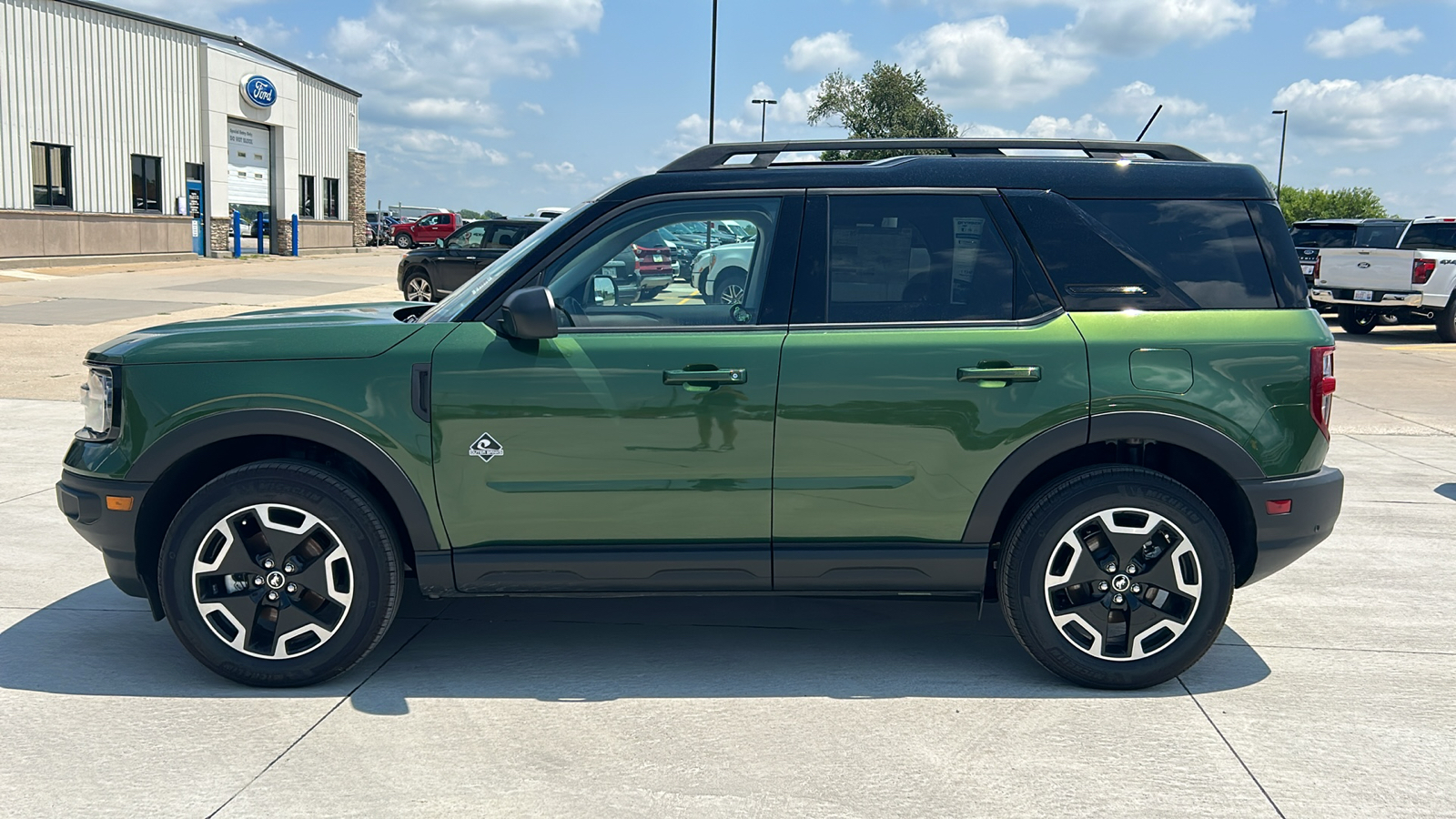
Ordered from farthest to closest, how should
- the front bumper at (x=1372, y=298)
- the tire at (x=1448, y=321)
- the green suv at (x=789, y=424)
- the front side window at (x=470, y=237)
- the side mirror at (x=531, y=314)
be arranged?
1. the front side window at (x=470, y=237)
2. the tire at (x=1448, y=321)
3. the front bumper at (x=1372, y=298)
4. the green suv at (x=789, y=424)
5. the side mirror at (x=531, y=314)

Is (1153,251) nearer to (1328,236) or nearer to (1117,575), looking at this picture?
(1117,575)

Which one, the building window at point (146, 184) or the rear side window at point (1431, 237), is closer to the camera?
the rear side window at point (1431, 237)

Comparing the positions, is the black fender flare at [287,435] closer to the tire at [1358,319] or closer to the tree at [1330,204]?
the tire at [1358,319]

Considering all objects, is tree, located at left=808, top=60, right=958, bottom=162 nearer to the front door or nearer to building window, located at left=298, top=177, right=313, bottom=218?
building window, located at left=298, top=177, right=313, bottom=218

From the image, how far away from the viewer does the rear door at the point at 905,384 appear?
4094mm

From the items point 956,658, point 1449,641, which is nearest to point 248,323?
point 956,658

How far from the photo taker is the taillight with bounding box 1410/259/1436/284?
19266 millimetres

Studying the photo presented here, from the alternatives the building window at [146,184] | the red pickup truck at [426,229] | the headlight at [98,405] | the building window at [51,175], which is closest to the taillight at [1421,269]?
the headlight at [98,405]

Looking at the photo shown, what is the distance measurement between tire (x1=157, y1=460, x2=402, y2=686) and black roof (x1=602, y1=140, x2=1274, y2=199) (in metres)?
1.45

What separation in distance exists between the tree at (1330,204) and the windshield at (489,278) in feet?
282

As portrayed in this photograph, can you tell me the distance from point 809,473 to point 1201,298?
1.52m

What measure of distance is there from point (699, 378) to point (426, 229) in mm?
50622

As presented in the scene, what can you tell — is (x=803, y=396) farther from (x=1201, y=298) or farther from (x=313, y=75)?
(x=313, y=75)

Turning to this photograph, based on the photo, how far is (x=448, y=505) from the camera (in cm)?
410
